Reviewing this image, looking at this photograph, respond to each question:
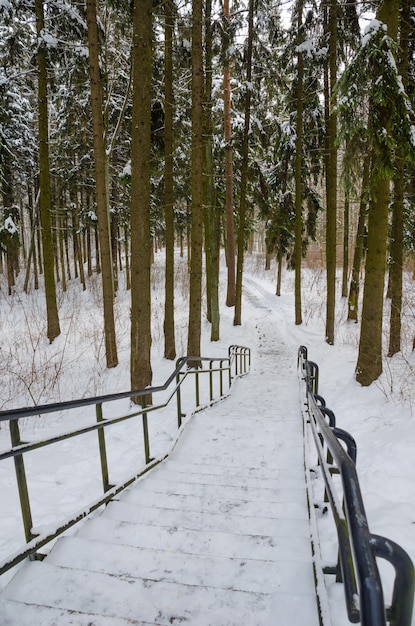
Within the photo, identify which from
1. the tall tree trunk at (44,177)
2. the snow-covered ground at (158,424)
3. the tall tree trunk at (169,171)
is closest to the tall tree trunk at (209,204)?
the snow-covered ground at (158,424)

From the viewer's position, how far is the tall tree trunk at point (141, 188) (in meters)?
6.39

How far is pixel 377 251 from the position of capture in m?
6.94

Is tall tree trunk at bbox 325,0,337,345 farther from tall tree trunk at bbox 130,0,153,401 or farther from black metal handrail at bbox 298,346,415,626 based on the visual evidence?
black metal handrail at bbox 298,346,415,626

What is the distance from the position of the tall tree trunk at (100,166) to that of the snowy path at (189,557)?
19.7ft

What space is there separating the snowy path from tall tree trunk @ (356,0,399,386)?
11.4 feet

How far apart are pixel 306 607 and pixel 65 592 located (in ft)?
4.60

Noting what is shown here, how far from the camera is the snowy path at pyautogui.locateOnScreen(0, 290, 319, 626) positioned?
1.98 meters

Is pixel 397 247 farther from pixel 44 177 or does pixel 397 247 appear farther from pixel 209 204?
pixel 44 177

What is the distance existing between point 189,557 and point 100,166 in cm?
895

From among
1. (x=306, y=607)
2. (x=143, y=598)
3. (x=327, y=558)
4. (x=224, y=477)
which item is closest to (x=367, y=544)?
(x=306, y=607)

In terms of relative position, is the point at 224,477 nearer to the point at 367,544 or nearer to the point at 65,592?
the point at 65,592

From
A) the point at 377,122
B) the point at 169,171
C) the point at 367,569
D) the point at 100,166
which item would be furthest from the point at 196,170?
the point at 367,569

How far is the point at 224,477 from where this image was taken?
4023 mm

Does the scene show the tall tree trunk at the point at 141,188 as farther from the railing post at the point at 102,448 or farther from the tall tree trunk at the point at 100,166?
the railing post at the point at 102,448
